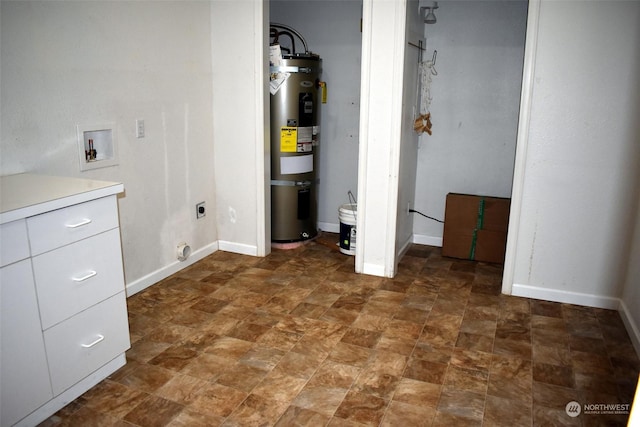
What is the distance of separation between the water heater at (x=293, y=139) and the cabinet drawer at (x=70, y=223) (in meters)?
2.04

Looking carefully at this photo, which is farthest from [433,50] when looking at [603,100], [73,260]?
[73,260]

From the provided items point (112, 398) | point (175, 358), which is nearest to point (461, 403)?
point (175, 358)

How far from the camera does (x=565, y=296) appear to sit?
3.37 metres

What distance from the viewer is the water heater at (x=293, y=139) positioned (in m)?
4.05

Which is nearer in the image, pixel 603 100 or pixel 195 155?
pixel 603 100

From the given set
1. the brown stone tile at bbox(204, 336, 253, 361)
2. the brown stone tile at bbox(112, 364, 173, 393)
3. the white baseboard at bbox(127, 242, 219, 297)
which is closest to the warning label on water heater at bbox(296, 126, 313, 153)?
the white baseboard at bbox(127, 242, 219, 297)

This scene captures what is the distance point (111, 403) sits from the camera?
2236 millimetres

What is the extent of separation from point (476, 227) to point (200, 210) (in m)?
2.26

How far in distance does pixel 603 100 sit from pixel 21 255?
322cm

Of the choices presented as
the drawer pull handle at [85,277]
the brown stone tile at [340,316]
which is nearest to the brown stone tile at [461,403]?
the brown stone tile at [340,316]

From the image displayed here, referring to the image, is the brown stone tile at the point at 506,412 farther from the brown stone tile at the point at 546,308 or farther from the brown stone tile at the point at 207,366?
the brown stone tile at the point at 207,366

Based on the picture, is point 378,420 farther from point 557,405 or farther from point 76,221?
point 76,221

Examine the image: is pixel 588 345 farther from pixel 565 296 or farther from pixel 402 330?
pixel 402 330

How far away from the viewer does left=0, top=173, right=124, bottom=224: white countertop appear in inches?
73.2
